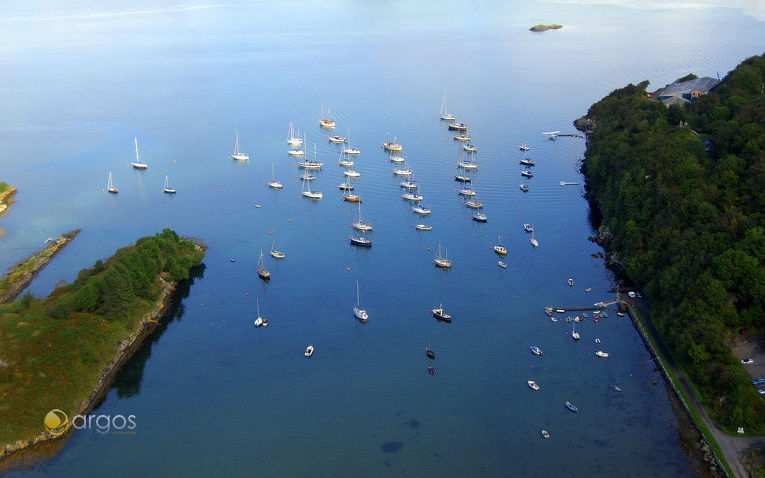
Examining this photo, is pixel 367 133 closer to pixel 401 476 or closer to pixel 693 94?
pixel 693 94

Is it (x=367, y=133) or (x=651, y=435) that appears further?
(x=367, y=133)

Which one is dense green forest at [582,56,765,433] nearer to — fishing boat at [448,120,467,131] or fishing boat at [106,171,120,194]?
fishing boat at [448,120,467,131]

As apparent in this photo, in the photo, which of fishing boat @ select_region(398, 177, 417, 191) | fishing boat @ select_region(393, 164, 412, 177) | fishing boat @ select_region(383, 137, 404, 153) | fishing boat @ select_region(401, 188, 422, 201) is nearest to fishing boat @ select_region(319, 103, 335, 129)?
fishing boat @ select_region(383, 137, 404, 153)

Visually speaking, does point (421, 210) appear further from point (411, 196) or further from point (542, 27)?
point (542, 27)

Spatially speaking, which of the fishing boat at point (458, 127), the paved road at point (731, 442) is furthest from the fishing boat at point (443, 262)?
the fishing boat at point (458, 127)

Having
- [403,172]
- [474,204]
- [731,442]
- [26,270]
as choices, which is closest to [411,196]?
[403,172]

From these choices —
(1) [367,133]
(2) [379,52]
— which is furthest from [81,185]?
(2) [379,52]
